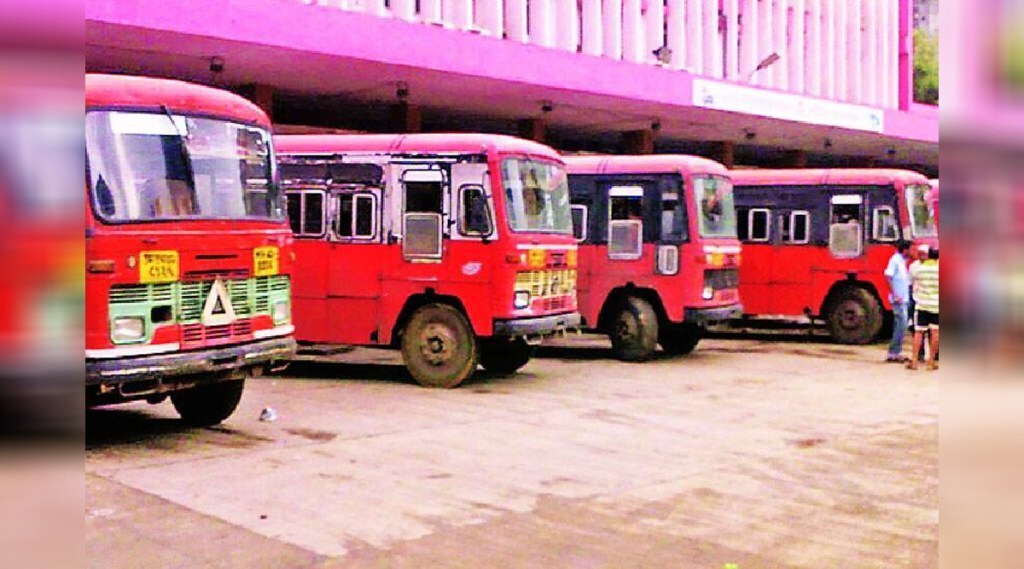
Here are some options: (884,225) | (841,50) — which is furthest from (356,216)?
(841,50)

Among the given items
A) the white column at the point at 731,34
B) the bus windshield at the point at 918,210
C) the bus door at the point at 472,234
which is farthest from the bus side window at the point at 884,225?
the white column at the point at 731,34

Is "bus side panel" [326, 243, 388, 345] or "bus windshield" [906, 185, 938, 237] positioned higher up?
"bus windshield" [906, 185, 938, 237]

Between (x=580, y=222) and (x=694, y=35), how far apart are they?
23615mm

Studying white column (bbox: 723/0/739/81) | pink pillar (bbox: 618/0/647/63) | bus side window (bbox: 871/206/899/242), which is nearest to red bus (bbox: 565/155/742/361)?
bus side window (bbox: 871/206/899/242)

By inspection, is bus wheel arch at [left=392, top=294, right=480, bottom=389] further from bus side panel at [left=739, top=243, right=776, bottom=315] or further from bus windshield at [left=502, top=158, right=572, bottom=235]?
bus side panel at [left=739, top=243, right=776, bottom=315]

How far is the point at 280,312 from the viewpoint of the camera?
28.8 feet

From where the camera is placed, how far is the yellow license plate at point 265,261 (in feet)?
27.6

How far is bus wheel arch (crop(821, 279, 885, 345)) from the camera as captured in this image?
16.7 meters

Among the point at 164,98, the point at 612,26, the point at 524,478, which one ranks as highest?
the point at 612,26

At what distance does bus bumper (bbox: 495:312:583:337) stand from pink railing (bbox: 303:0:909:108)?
15473mm

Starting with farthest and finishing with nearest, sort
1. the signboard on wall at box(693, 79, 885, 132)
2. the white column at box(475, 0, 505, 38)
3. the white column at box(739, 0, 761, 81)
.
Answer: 1. the white column at box(739, 0, 761, 81)
2. the white column at box(475, 0, 505, 38)
3. the signboard on wall at box(693, 79, 885, 132)

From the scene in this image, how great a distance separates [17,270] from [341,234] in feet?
32.6

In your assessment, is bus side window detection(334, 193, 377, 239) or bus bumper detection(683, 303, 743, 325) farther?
bus bumper detection(683, 303, 743, 325)

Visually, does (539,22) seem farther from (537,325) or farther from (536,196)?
(537,325)
